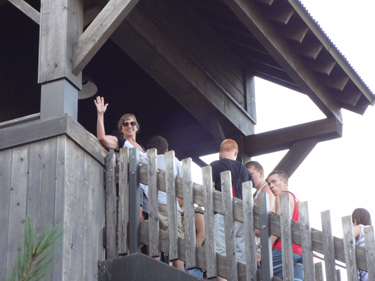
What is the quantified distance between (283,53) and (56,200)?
11.1 feet

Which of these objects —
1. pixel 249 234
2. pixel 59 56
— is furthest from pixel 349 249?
pixel 59 56

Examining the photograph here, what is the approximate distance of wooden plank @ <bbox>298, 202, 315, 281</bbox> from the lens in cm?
504

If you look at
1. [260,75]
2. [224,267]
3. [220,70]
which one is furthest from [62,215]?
[260,75]

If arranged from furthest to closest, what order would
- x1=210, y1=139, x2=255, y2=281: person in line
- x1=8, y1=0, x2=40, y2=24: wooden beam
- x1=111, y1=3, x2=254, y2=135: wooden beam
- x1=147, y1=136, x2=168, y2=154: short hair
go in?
x1=111, y1=3, x2=254, y2=135: wooden beam, x1=147, y1=136, x2=168, y2=154: short hair, x1=8, y1=0, x2=40, y2=24: wooden beam, x1=210, y1=139, x2=255, y2=281: person in line

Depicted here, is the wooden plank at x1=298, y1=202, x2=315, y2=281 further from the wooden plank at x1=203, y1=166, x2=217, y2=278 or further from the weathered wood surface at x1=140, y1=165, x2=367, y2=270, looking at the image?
the wooden plank at x1=203, y1=166, x2=217, y2=278

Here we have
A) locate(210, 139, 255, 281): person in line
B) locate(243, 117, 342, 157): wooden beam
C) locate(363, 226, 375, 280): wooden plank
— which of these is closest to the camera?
locate(363, 226, 375, 280): wooden plank

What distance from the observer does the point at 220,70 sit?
911cm

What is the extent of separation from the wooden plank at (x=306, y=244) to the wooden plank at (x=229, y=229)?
0.58m

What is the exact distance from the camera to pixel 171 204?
564 centimetres

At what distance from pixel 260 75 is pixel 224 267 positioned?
5.17 metres

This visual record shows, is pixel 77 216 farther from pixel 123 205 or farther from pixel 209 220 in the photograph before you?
pixel 209 220

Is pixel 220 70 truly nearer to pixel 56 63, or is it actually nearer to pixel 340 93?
pixel 340 93

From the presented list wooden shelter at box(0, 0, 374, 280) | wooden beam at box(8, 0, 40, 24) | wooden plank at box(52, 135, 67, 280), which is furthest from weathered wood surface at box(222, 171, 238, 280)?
wooden beam at box(8, 0, 40, 24)

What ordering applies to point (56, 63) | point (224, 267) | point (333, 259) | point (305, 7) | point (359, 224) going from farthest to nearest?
point (305, 7), point (359, 224), point (56, 63), point (224, 267), point (333, 259)
